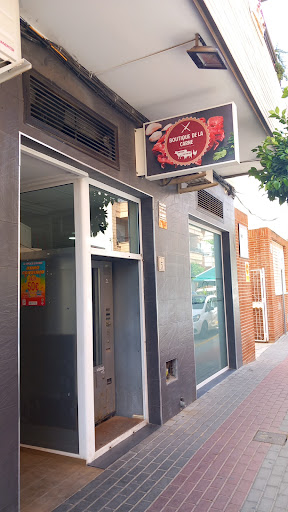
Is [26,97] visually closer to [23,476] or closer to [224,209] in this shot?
[23,476]

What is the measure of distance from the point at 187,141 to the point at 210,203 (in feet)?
10.6

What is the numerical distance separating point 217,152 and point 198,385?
13.6ft

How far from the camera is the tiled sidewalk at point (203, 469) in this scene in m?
3.24

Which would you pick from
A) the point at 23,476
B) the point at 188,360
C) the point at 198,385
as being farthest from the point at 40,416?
the point at 198,385

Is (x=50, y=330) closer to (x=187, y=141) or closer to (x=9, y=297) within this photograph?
(x=9, y=297)

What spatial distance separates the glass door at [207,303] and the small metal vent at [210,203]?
409 mm

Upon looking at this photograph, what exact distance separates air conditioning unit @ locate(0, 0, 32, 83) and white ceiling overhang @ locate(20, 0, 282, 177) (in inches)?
23.8

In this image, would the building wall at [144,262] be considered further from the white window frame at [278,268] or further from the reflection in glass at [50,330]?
the white window frame at [278,268]

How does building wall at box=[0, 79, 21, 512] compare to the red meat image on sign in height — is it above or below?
below

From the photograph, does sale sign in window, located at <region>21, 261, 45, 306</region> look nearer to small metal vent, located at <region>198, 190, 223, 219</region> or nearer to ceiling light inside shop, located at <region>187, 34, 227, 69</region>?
ceiling light inside shop, located at <region>187, 34, 227, 69</region>

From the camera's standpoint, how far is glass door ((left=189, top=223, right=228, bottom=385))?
6934mm

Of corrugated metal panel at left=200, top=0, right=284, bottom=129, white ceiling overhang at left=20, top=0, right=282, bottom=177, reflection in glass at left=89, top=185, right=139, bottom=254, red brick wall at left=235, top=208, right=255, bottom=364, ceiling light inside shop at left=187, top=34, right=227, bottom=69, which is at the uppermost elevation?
corrugated metal panel at left=200, top=0, right=284, bottom=129

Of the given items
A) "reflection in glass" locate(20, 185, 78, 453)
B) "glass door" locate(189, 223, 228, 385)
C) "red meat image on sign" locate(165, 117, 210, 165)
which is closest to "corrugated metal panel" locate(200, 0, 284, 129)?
"red meat image on sign" locate(165, 117, 210, 165)

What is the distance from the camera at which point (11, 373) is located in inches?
112
